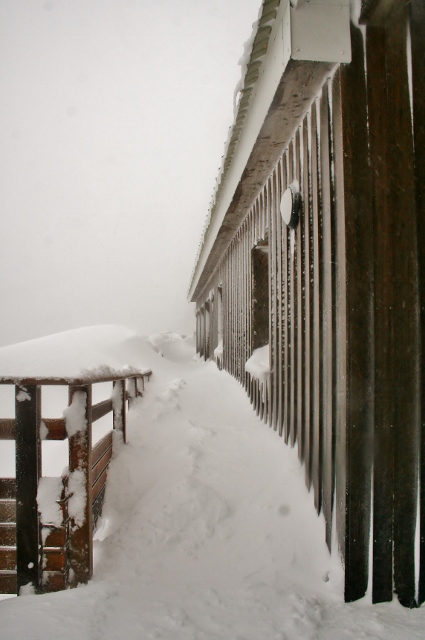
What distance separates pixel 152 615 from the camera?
193 cm

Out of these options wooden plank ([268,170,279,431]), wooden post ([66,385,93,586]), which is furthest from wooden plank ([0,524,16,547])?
wooden plank ([268,170,279,431])

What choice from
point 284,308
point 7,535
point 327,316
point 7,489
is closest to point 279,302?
point 284,308

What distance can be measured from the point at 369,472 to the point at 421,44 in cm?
253

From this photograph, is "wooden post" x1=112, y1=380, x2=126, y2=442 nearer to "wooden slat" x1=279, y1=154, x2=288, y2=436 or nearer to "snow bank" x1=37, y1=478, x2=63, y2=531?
"snow bank" x1=37, y1=478, x2=63, y2=531

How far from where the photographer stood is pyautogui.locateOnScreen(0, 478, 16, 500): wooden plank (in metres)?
2.44

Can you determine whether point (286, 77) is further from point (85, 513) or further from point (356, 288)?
point (85, 513)

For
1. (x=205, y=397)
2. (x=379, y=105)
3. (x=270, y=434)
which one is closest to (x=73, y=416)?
(x=270, y=434)

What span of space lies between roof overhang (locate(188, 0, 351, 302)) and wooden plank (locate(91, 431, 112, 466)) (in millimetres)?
2844

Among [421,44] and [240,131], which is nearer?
[421,44]

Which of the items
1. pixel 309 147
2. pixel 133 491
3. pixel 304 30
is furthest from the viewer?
pixel 133 491

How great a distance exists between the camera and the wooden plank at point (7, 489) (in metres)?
2.44

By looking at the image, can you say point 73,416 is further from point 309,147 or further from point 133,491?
point 309,147

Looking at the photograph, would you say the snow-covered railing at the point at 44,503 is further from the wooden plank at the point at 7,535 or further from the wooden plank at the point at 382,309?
the wooden plank at the point at 382,309

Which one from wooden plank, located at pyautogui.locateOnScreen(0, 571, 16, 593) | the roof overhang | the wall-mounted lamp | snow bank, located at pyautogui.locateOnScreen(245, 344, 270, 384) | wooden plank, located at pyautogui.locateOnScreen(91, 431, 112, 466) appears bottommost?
wooden plank, located at pyautogui.locateOnScreen(0, 571, 16, 593)
